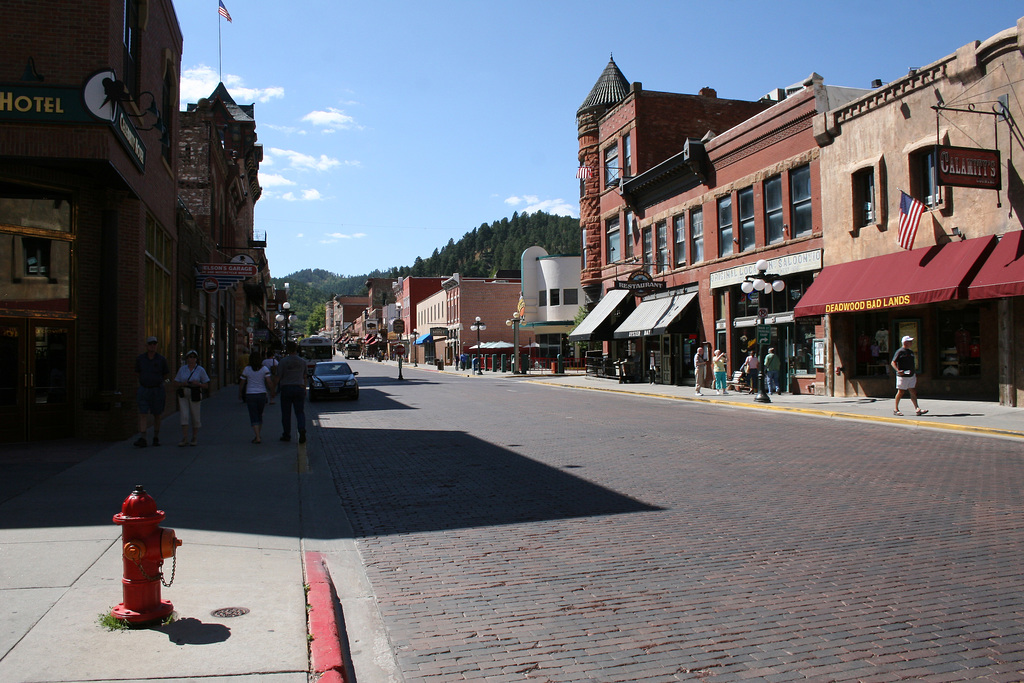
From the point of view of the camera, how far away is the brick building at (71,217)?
11.8 m

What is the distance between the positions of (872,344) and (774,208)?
6.23 meters

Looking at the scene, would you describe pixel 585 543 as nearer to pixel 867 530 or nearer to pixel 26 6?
pixel 867 530

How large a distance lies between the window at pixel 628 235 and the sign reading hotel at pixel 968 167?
787 inches

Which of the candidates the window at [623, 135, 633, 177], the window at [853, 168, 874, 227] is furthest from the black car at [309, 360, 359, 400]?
the window at [623, 135, 633, 177]

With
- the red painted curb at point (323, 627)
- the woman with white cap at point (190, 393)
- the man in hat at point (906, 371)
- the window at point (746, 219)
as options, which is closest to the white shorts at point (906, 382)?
the man in hat at point (906, 371)

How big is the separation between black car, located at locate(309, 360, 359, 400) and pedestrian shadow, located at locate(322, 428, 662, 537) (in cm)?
1171

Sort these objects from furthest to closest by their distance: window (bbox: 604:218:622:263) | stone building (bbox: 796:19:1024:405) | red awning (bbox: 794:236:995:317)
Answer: window (bbox: 604:218:622:263), red awning (bbox: 794:236:995:317), stone building (bbox: 796:19:1024:405)

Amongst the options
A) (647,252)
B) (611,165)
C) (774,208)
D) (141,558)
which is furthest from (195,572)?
(611,165)

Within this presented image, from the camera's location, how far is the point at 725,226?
29.7m

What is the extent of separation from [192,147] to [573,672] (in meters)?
31.6

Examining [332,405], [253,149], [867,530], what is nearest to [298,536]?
[867,530]

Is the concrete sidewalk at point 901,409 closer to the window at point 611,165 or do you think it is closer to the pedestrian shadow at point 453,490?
the pedestrian shadow at point 453,490

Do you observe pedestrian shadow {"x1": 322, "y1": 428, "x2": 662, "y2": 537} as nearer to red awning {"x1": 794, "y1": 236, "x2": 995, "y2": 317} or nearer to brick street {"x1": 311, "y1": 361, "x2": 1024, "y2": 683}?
brick street {"x1": 311, "y1": 361, "x2": 1024, "y2": 683}

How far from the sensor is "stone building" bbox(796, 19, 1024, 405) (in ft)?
57.9
